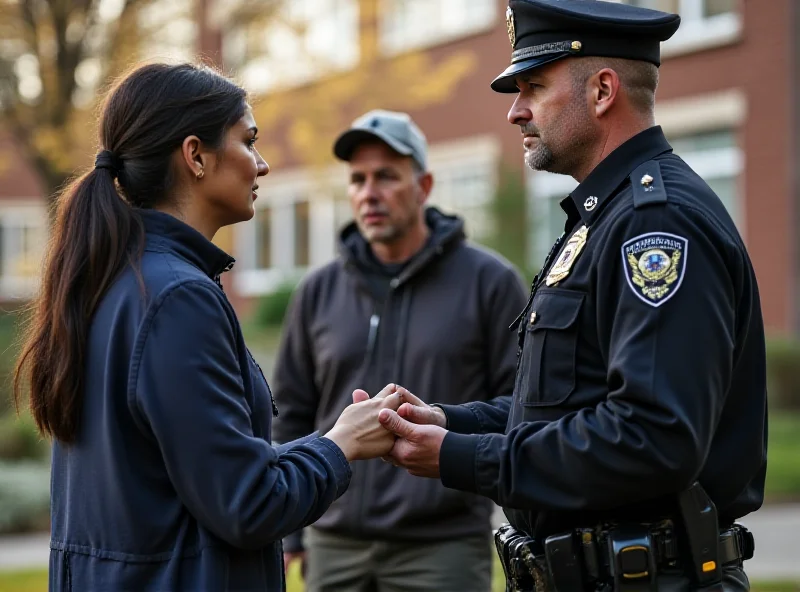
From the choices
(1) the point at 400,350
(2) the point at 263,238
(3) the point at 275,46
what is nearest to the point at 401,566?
(1) the point at 400,350

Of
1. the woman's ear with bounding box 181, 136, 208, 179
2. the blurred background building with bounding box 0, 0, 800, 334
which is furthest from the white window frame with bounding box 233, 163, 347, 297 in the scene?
the woman's ear with bounding box 181, 136, 208, 179

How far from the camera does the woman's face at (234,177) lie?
289cm

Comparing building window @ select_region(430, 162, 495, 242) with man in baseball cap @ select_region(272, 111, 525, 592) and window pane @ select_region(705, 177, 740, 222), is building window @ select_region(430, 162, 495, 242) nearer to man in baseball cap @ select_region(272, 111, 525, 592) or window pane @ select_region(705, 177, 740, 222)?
window pane @ select_region(705, 177, 740, 222)

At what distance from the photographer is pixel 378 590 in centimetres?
441

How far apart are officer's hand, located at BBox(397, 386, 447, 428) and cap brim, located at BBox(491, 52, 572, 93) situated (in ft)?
3.01

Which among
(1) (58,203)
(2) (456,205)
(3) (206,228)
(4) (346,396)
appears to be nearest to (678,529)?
(3) (206,228)

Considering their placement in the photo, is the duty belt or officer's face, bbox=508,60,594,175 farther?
officer's face, bbox=508,60,594,175

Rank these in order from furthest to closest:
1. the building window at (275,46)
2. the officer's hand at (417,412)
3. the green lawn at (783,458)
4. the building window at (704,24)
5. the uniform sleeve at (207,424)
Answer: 1. the building window at (704,24)
2. the building window at (275,46)
3. the green lawn at (783,458)
4. the officer's hand at (417,412)
5. the uniform sleeve at (207,424)

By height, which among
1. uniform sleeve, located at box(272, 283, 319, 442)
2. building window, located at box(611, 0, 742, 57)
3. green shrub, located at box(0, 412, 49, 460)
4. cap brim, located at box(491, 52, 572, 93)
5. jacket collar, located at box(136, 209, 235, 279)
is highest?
building window, located at box(611, 0, 742, 57)

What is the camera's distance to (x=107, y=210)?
107 inches

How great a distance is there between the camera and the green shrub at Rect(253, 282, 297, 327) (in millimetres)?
18797

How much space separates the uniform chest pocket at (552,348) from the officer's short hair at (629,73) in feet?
1.83

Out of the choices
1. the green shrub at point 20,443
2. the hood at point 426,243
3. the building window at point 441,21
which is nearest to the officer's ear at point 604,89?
the hood at point 426,243

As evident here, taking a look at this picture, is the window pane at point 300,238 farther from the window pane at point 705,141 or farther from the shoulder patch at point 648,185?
the shoulder patch at point 648,185
